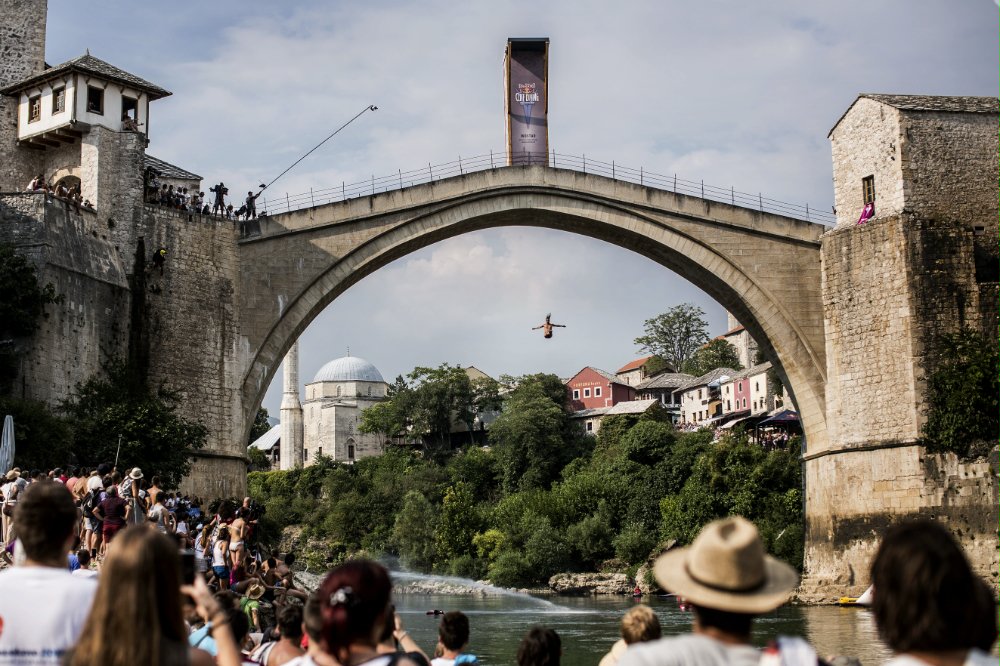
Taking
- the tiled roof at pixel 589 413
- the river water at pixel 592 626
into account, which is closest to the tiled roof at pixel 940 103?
the river water at pixel 592 626

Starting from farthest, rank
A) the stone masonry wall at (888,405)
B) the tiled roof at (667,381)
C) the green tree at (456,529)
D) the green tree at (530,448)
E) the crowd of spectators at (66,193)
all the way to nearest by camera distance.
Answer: the tiled roof at (667,381) → the green tree at (530,448) → the green tree at (456,529) → the stone masonry wall at (888,405) → the crowd of spectators at (66,193)

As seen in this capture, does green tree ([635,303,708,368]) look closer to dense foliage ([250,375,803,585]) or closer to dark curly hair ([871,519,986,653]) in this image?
dense foliage ([250,375,803,585])

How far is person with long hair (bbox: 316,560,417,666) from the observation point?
3617 mm

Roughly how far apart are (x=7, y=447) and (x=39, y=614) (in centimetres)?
1636

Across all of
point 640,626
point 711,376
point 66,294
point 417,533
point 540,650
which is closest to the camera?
point 640,626

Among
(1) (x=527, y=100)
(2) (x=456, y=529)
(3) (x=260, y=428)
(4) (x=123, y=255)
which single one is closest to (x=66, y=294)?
(4) (x=123, y=255)

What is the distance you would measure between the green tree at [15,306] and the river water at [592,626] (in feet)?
27.5

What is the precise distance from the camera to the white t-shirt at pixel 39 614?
3525 mm

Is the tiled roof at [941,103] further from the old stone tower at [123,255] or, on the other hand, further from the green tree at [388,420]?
Answer: the green tree at [388,420]

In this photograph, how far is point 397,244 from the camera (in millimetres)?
27172

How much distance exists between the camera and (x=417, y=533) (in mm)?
50906

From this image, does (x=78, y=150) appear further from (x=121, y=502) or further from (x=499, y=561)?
(x=499, y=561)

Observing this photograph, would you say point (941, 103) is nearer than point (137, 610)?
No

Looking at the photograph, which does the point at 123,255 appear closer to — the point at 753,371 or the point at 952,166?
the point at 952,166
